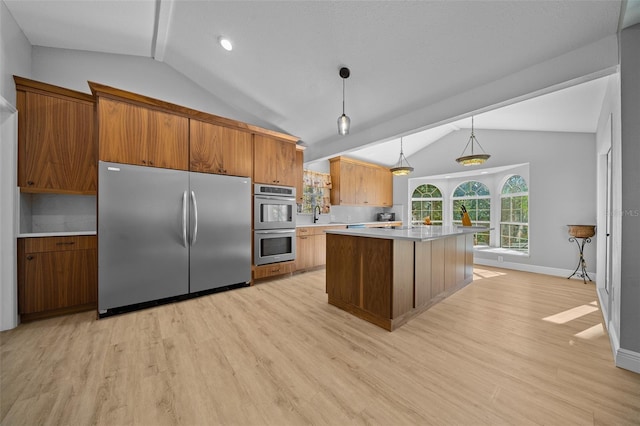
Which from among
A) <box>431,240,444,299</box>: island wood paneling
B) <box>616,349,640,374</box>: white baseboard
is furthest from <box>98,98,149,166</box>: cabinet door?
<box>616,349,640,374</box>: white baseboard

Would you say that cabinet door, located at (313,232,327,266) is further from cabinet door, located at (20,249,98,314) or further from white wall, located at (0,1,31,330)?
white wall, located at (0,1,31,330)

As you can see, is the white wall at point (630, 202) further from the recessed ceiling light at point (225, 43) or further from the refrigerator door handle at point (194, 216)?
the refrigerator door handle at point (194, 216)

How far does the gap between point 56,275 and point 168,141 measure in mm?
1804

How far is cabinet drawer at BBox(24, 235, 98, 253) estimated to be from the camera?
7.73 feet

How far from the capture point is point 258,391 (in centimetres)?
145

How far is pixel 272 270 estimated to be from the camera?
385 cm

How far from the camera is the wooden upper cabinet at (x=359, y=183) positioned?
5545 mm

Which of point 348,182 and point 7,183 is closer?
point 7,183

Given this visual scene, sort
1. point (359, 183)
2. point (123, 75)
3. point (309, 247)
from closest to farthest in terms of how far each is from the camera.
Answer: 1. point (123, 75)
2. point (309, 247)
3. point (359, 183)

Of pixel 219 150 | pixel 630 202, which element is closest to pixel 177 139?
pixel 219 150

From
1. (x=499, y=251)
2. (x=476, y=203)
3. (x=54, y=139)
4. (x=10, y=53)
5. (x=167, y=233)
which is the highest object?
(x=10, y=53)

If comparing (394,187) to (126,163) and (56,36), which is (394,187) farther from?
(56,36)

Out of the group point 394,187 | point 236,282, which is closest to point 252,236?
point 236,282

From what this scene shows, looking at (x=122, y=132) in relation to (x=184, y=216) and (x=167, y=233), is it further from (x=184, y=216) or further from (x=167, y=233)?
(x=167, y=233)
